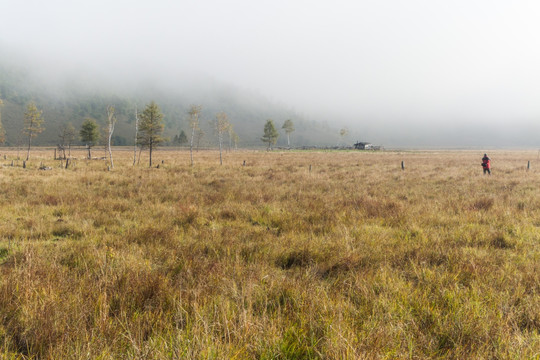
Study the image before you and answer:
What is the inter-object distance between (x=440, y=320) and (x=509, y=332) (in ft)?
1.85

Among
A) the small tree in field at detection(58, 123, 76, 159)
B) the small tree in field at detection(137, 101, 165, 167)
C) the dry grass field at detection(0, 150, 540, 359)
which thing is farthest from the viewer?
the small tree in field at detection(58, 123, 76, 159)

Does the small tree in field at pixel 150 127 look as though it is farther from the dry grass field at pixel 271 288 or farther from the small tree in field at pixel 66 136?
the dry grass field at pixel 271 288

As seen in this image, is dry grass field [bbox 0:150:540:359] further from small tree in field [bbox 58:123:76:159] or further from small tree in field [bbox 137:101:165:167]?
small tree in field [bbox 58:123:76:159]

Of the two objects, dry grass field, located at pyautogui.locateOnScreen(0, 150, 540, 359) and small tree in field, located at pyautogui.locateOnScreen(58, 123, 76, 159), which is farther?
small tree in field, located at pyautogui.locateOnScreen(58, 123, 76, 159)

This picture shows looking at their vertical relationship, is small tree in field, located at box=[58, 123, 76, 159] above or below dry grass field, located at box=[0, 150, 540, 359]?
above

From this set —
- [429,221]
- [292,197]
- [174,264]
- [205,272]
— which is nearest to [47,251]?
[174,264]

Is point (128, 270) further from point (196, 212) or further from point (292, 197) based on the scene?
point (292, 197)

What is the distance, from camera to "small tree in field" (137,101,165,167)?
120ft

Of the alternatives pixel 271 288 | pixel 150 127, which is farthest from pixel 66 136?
pixel 271 288

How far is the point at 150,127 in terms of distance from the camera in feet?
120

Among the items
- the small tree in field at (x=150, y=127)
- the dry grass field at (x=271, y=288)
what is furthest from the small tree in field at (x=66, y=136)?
the dry grass field at (x=271, y=288)

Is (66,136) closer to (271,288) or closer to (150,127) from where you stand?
(150,127)

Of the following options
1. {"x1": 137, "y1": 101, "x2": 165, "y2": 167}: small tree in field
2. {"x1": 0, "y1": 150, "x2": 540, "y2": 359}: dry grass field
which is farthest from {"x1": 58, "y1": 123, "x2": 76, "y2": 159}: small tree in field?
{"x1": 0, "y1": 150, "x2": 540, "y2": 359}: dry grass field

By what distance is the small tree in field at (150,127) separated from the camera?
120 feet
